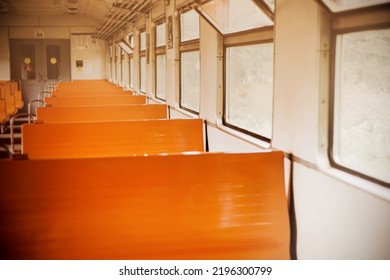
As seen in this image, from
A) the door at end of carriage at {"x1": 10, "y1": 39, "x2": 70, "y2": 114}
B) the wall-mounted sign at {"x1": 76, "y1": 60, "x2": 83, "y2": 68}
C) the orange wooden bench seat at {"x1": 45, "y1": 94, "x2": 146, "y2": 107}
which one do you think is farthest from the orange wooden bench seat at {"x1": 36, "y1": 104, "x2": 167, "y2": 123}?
the wall-mounted sign at {"x1": 76, "y1": 60, "x2": 83, "y2": 68}

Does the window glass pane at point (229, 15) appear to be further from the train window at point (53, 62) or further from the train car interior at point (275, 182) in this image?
the train window at point (53, 62)

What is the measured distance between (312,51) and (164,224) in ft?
3.21

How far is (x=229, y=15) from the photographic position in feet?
11.3

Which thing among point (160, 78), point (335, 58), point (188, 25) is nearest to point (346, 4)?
point (335, 58)

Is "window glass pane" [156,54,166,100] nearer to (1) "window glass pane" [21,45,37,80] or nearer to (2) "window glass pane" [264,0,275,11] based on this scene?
(2) "window glass pane" [264,0,275,11]

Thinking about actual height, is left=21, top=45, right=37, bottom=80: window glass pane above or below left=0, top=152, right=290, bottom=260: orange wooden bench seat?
above

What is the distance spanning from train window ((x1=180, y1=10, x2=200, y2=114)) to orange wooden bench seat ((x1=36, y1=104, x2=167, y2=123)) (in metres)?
0.35

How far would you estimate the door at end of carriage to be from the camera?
48.7ft

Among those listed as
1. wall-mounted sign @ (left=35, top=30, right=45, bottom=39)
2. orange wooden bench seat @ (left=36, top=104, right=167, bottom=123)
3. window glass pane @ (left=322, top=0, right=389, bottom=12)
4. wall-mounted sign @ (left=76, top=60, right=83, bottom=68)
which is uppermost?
wall-mounted sign @ (left=35, top=30, right=45, bottom=39)

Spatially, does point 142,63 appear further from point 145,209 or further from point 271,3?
point 145,209

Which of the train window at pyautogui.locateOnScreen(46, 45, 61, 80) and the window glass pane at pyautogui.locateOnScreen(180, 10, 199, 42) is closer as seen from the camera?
the window glass pane at pyautogui.locateOnScreen(180, 10, 199, 42)

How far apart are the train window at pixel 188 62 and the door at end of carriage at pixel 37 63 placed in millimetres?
10458

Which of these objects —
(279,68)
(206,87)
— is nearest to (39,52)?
(206,87)

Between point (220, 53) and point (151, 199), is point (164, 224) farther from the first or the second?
point (220, 53)
